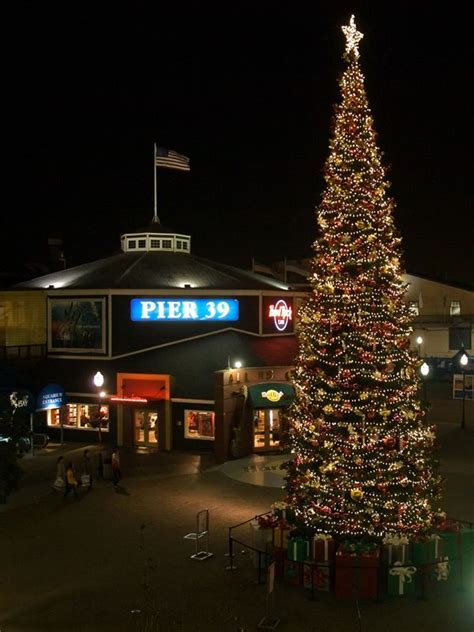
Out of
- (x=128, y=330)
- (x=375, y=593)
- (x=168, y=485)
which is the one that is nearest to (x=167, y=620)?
(x=375, y=593)

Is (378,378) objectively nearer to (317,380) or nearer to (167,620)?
(317,380)

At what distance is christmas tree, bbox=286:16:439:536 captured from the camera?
15516 mm

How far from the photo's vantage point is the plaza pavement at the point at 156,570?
13352 millimetres

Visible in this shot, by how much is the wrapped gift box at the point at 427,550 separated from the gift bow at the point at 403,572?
39 centimetres

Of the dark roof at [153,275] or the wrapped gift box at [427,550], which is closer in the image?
the wrapped gift box at [427,550]

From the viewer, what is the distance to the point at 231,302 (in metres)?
33.3

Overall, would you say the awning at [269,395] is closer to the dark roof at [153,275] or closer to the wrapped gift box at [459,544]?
the dark roof at [153,275]

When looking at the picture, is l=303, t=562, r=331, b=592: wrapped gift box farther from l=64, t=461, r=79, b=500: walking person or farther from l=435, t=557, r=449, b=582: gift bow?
l=64, t=461, r=79, b=500: walking person

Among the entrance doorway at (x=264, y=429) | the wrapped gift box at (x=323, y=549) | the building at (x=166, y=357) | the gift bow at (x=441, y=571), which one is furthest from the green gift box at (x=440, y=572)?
the entrance doorway at (x=264, y=429)

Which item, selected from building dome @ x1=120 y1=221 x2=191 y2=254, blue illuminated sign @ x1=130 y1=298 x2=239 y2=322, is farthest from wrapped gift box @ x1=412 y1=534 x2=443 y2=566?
building dome @ x1=120 y1=221 x2=191 y2=254

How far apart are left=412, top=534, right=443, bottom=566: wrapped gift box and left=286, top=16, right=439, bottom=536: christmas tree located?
0.31 metres

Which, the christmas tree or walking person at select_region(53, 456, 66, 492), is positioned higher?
the christmas tree

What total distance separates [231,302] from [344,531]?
18.7 meters

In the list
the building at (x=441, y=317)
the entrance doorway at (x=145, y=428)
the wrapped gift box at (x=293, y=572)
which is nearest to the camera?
the wrapped gift box at (x=293, y=572)
